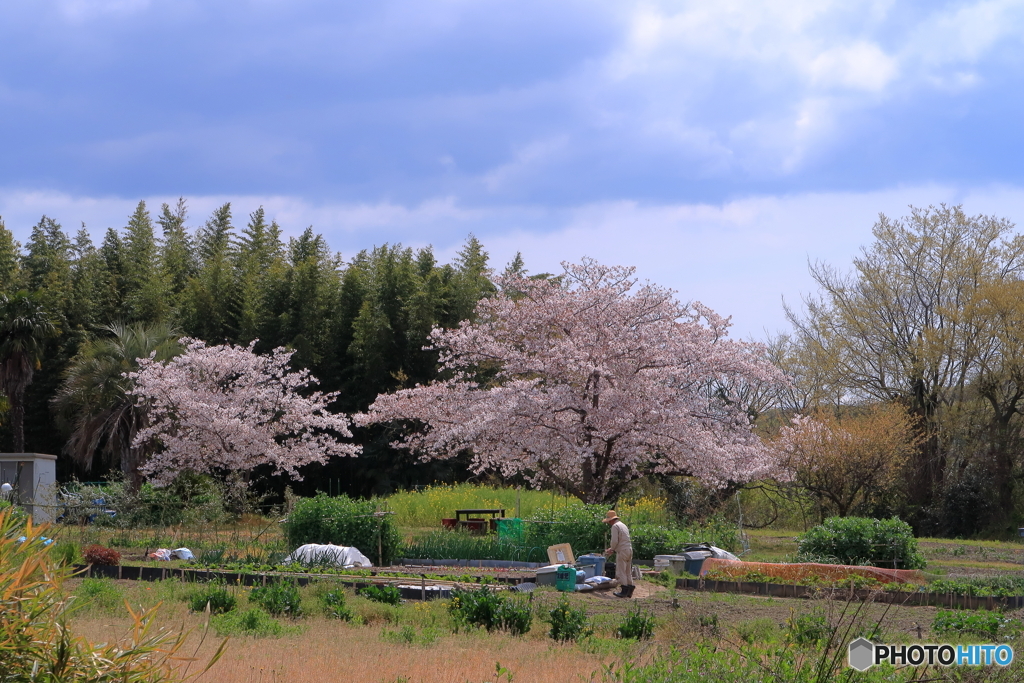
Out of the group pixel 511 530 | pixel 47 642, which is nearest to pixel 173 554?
pixel 511 530

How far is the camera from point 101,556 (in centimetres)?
1256

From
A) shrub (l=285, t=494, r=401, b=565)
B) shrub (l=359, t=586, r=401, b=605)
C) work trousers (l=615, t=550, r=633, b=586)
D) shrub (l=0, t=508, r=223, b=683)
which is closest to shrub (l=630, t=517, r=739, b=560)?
work trousers (l=615, t=550, r=633, b=586)

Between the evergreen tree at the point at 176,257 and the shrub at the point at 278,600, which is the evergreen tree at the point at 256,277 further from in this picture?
the shrub at the point at 278,600

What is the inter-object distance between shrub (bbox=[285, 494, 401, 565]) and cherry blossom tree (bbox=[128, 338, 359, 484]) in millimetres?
10576

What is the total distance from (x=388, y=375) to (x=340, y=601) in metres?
23.6

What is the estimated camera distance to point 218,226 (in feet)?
169

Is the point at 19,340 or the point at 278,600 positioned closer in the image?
the point at 278,600

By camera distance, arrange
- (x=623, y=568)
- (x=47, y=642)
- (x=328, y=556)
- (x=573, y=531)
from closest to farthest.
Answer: (x=47, y=642) < (x=623, y=568) < (x=328, y=556) < (x=573, y=531)

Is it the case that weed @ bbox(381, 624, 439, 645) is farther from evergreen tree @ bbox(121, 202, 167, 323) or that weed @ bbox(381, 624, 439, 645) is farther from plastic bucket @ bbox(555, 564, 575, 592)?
evergreen tree @ bbox(121, 202, 167, 323)

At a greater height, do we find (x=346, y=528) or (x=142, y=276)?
(x=142, y=276)

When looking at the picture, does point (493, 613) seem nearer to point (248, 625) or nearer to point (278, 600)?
point (248, 625)

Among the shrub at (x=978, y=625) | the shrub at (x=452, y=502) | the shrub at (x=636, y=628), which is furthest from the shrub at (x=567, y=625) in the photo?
the shrub at (x=452, y=502)

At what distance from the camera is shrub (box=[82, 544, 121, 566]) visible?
12273 mm

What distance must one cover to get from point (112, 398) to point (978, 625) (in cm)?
2521
